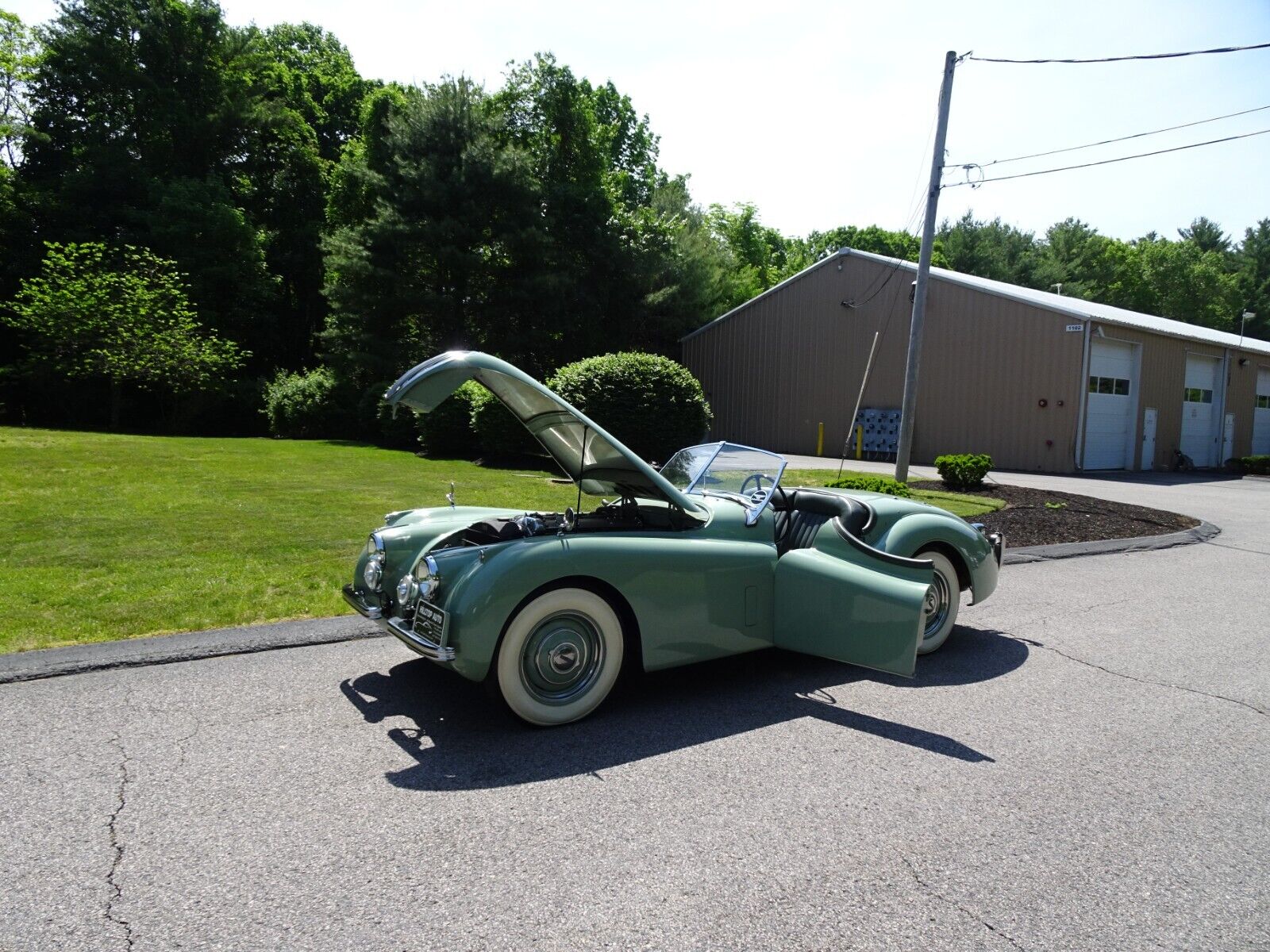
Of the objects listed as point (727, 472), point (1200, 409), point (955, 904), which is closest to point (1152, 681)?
point (727, 472)

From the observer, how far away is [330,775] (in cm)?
330

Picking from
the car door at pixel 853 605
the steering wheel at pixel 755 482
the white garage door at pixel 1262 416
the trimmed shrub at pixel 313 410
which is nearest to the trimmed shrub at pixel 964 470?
the steering wheel at pixel 755 482

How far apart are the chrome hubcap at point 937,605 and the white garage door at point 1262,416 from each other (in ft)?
100

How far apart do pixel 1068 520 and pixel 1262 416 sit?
78.7 ft

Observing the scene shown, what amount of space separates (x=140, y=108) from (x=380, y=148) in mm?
11255

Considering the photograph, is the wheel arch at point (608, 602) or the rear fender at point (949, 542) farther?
the rear fender at point (949, 542)

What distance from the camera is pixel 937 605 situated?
522 cm

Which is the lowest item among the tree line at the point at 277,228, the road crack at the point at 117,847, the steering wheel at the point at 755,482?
the road crack at the point at 117,847

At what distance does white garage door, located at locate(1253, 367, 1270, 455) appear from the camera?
28.9 metres

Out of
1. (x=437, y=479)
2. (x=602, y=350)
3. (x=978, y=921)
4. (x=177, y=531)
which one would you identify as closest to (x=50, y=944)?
(x=978, y=921)

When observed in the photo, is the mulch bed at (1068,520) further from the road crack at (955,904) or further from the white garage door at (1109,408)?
the white garage door at (1109,408)

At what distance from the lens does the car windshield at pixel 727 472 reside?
4.98m

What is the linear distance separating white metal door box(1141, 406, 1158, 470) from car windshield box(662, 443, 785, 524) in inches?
897

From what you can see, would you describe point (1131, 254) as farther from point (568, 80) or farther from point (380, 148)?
point (380, 148)
